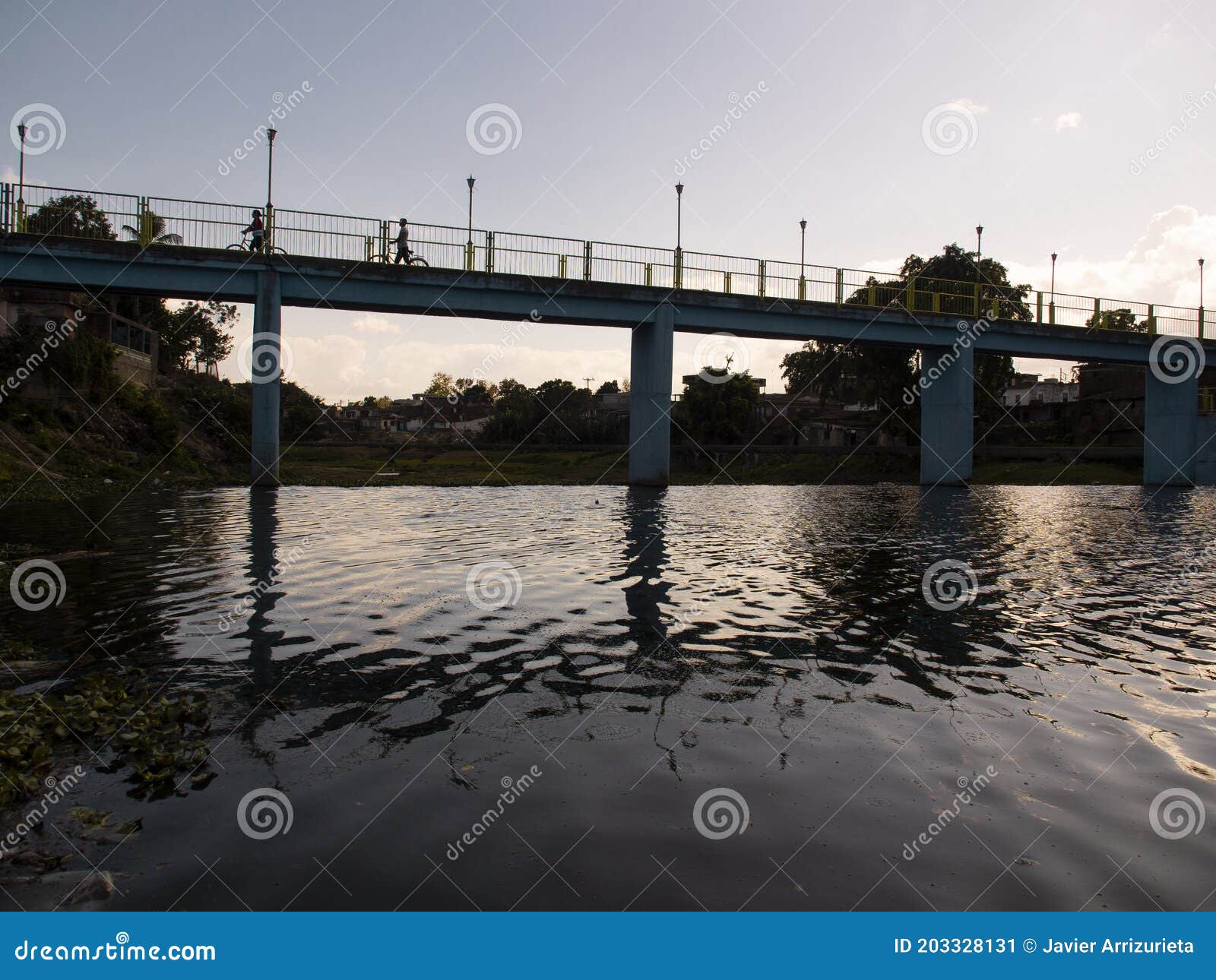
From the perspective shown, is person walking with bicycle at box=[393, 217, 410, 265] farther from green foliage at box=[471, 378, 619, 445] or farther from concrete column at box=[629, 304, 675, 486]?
green foliage at box=[471, 378, 619, 445]

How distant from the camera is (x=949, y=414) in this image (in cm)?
4147

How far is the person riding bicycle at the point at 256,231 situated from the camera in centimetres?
2981

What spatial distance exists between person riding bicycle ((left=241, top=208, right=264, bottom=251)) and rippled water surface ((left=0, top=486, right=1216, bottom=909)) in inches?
777

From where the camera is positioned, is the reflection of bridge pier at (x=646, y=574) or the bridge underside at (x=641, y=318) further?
the bridge underside at (x=641, y=318)

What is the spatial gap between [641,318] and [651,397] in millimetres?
3209

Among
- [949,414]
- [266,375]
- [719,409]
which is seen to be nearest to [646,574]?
[266,375]

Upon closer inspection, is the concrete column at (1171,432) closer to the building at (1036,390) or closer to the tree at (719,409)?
the tree at (719,409)

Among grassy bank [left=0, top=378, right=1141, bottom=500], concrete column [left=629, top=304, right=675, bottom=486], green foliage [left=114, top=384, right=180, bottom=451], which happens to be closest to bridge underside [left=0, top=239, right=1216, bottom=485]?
concrete column [left=629, top=304, right=675, bottom=486]

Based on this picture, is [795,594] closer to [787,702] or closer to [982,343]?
[787,702]

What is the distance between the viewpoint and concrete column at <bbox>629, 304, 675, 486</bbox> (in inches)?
1396

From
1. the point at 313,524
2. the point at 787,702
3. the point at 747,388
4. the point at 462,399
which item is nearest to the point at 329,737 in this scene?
the point at 787,702

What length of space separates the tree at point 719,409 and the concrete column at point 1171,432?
92.4 feet

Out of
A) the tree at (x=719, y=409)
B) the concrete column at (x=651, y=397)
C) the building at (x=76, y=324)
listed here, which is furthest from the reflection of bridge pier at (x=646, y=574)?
the tree at (x=719, y=409)

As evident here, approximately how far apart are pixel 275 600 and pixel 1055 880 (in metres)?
7.99
